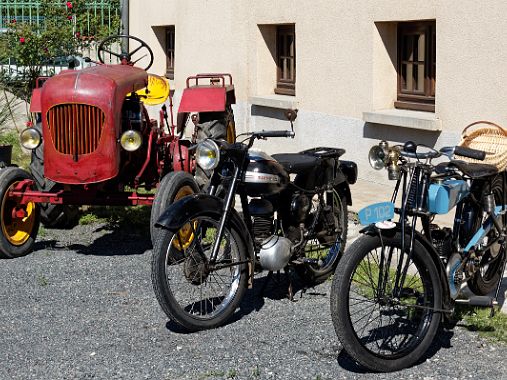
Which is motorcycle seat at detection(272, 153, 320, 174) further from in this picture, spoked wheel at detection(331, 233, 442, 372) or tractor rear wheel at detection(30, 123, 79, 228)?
tractor rear wheel at detection(30, 123, 79, 228)

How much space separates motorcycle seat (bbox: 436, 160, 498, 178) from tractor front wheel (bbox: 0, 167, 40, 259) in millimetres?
3891

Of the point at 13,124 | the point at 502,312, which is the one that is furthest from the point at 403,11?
the point at 13,124

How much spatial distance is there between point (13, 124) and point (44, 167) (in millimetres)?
7027

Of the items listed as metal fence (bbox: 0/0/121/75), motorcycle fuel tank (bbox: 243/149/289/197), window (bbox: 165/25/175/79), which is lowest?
motorcycle fuel tank (bbox: 243/149/289/197)

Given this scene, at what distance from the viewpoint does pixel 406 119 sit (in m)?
10.4

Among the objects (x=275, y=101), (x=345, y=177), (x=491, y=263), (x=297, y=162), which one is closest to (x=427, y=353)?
(x=491, y=263)

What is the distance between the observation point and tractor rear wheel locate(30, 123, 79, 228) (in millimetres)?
8461

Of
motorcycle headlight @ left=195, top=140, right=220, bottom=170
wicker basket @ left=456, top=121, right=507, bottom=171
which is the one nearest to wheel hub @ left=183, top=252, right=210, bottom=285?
motorcycle headlight @ left=195, top=140, right=220, bottom=170

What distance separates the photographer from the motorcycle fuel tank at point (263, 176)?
20.4 feet

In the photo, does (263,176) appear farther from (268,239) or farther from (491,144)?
(491,144)

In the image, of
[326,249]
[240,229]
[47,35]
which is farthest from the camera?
[47,35]

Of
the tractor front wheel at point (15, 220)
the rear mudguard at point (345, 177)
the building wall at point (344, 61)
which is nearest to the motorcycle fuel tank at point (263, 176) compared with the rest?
the rear mudguard at point (345, 177)

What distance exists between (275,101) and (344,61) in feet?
5.80

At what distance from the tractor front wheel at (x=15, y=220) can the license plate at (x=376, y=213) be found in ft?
12.9
